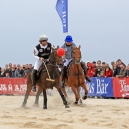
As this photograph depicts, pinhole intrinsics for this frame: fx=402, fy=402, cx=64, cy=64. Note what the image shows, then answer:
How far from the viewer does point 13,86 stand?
26.4 metres

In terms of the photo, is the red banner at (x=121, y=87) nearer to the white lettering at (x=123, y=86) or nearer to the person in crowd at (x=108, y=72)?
the white lettering at (x=123, y=86)

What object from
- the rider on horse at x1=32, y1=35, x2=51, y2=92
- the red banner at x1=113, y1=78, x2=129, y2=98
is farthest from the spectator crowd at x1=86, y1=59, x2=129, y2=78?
the rider on horse at x1=32, y1=35, x2=51, y2=92

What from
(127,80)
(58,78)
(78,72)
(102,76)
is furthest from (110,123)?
(102,76)

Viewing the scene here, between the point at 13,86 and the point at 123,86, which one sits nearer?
the point at 123,86

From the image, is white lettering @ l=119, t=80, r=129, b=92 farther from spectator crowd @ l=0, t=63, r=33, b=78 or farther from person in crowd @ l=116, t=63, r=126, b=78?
spectator crowd @ l=0, t=63, r=33, b=78

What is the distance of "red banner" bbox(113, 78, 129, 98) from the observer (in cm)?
2019

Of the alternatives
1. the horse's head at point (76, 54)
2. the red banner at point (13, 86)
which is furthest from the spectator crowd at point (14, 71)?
the horse's head at point (76, 54)

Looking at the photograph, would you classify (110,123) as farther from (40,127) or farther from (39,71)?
(39,71)

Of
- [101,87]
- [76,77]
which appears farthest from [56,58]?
[101,87]

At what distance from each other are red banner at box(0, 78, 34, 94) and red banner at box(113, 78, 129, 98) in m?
7.00

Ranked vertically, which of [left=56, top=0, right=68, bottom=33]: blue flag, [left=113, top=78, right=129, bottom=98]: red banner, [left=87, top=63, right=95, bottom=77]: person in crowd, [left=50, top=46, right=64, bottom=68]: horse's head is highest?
[left=56, top=0, right=68, bottom=33]: blue flag

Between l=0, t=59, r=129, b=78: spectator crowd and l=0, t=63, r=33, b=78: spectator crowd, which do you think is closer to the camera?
l=0, t=59, r=129, b=78: spectator crowd

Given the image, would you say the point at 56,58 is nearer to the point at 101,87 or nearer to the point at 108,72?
the point at 108,72

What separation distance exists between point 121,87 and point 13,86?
8647 millimetres
